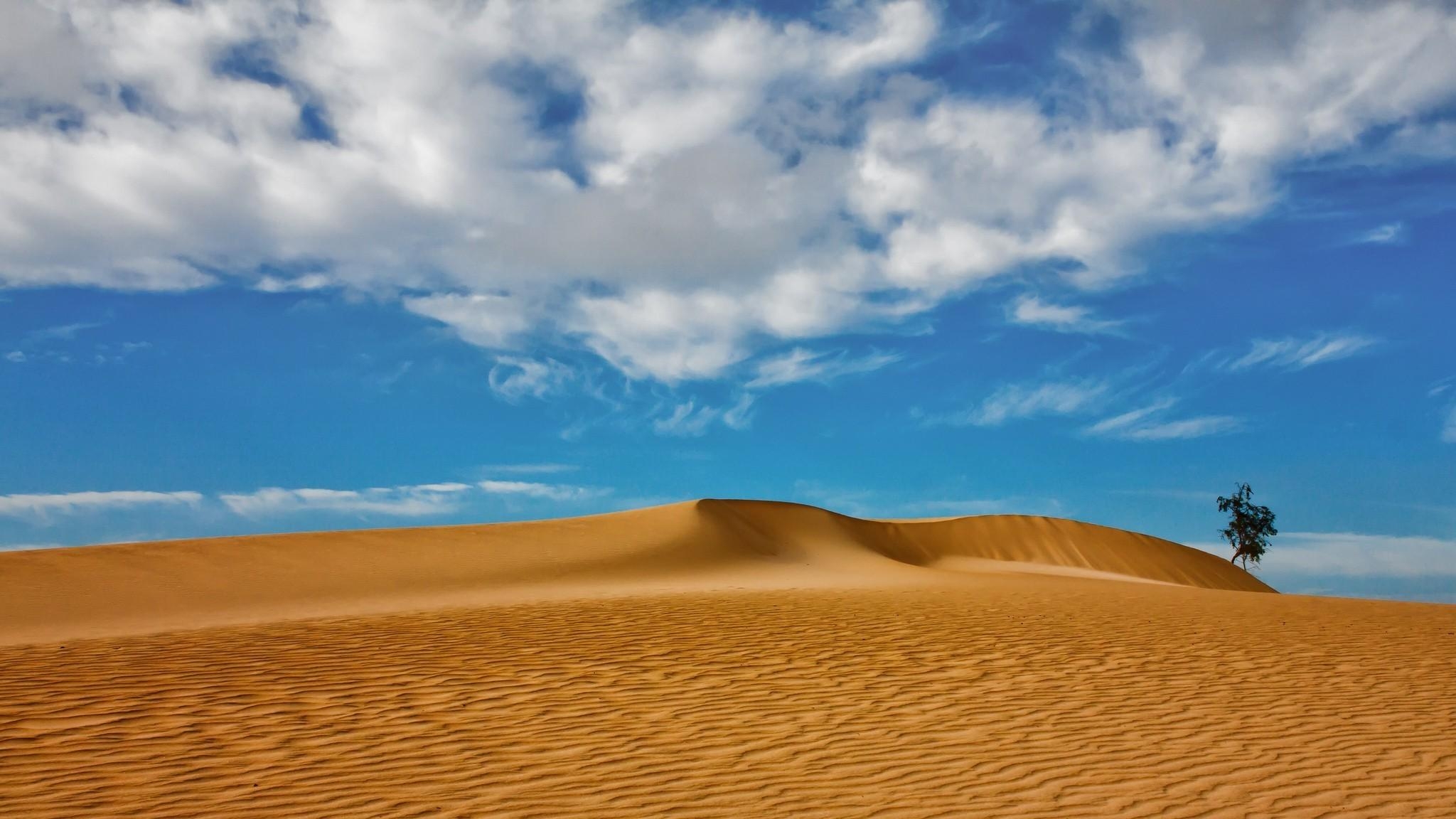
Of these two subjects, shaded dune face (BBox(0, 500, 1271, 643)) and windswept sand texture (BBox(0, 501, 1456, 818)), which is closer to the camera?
windswept sand texture (BBox(0, 501, 1456, 818))

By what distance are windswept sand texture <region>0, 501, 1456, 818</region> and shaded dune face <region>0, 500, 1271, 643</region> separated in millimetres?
555

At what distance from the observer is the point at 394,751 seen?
7.56 metres

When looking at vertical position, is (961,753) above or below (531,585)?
below

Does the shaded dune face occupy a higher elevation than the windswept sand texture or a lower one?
higher

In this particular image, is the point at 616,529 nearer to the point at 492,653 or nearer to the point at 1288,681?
the point at 492,653

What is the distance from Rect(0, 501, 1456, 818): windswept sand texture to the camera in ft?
21.6

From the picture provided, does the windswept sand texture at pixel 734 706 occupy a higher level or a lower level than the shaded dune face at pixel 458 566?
lower

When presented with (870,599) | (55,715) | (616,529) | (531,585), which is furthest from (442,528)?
(55,715)

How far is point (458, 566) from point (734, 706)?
20.0 m

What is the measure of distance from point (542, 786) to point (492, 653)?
565cm

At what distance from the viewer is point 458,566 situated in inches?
1073

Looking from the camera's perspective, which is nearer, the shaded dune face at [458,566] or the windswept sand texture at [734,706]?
the windswept sand texture at [734,706]

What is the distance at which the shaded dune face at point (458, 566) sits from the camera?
20359 millimetres

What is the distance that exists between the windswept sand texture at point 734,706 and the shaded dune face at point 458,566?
0.55 m
